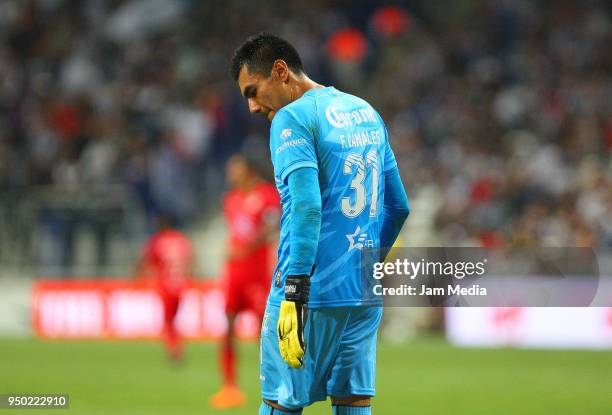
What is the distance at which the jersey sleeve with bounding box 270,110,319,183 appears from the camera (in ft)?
14.1

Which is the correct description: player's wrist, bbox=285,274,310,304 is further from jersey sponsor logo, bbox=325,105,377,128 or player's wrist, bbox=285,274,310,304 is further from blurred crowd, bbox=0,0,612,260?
blurred crowd, bbox=0,0,612,260

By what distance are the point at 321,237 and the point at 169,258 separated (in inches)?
390

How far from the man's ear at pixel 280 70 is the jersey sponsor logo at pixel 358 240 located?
73 cm

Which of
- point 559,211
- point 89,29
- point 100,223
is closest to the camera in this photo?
point 559,211

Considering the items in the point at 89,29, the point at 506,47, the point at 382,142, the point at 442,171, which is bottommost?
the point at 382,142

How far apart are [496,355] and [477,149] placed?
15.1 ft

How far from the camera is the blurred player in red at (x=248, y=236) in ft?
33.2

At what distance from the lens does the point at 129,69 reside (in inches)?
781

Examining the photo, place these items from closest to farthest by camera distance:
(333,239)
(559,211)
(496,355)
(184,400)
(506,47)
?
(333,239)
(184,400)
(496,355)
(559,211)
(506,47)

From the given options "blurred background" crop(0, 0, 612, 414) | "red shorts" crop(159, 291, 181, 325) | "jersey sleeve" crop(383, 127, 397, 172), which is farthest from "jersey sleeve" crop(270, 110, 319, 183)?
"blurred background" crop(0, 0, 612, 414)

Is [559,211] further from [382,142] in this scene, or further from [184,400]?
[382,142]

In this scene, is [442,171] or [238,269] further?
[442,171]

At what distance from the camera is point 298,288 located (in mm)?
4297

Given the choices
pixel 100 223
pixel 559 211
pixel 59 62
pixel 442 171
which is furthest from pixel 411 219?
pixel 59 62
